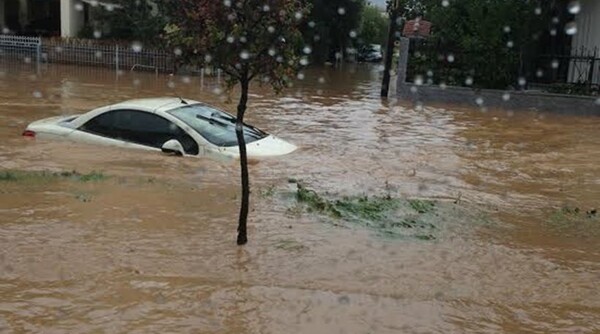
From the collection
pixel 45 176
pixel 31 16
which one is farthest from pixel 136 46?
pixel 45 176

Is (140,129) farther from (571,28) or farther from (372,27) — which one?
(372,27)

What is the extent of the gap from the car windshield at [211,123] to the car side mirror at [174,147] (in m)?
0.32

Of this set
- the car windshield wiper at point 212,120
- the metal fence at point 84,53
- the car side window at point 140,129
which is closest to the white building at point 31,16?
the metal fence at point 84,53

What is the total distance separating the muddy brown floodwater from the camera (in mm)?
5004

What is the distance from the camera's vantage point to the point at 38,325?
15.4 ft

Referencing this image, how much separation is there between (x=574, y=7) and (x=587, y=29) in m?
1.47

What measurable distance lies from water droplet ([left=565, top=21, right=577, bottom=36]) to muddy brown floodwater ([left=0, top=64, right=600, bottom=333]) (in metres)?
12.2

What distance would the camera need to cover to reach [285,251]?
253 inches

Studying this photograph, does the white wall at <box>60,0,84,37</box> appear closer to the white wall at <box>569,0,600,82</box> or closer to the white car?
the white wall at <box>569,0,600,82</box>

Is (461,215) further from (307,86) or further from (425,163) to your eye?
(307,86)

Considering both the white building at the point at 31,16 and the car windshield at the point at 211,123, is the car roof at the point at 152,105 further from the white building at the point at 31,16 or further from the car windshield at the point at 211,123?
the white building at the point at 31,16

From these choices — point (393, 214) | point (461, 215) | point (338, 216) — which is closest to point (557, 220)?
point (461, 215)

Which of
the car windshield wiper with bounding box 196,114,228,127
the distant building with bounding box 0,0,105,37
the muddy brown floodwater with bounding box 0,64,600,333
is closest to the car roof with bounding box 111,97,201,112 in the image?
the car windshield wiper with bounding box 196,114,228,127

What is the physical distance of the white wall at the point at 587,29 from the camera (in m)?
21.3
